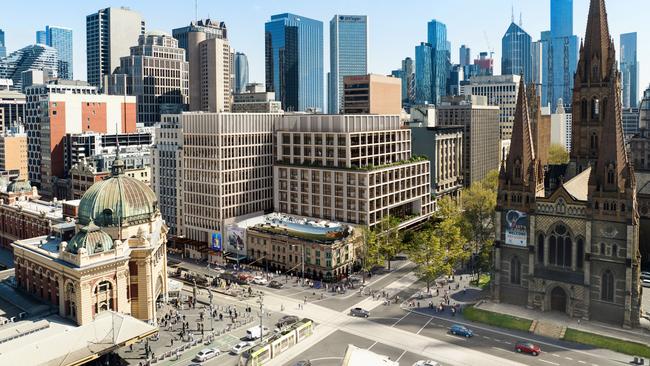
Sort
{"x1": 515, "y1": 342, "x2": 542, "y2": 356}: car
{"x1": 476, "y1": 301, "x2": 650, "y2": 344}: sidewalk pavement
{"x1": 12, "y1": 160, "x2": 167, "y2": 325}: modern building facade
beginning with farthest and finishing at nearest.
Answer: {"x1": 476, "y1": 301, "x2": 650, "y2": 344}: sidewalk pavement < {"x1": 12, "y1": 160, "x2": 167, "y2": 325}: modern building facade < {"x1": 515, "y1": 342, "x2": 542, "y2": 356}: car

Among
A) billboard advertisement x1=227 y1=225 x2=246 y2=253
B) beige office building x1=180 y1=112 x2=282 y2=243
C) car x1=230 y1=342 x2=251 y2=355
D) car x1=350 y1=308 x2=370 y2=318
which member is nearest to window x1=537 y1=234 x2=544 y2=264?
car x1=350 y1=308 x2=370 y2=318

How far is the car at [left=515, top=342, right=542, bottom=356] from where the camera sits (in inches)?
3327

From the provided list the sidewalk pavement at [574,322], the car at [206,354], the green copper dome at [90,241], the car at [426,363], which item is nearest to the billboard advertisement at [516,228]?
the sidewalk pavement at [574,322]

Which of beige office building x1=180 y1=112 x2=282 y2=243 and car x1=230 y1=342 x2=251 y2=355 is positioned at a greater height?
beige office building x1=180 y1=112 x2=282 y2=243

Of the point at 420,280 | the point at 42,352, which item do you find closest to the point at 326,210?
the point at 420,280

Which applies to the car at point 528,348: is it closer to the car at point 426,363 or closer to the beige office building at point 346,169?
the car at point 426,363

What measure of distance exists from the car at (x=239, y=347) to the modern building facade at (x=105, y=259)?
55.0 ft

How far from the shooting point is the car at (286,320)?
95.7 metres

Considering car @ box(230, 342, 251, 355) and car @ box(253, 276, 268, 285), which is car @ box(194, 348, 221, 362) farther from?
car @ box(253, 276, 268, 285)

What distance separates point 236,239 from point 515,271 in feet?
216

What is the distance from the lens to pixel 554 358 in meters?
83.2

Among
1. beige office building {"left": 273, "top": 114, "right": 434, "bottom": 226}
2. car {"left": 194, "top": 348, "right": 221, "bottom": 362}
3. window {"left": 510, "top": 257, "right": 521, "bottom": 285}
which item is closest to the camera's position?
car {"left": 194, "top": 348, "right": 221, "bottom": 362}

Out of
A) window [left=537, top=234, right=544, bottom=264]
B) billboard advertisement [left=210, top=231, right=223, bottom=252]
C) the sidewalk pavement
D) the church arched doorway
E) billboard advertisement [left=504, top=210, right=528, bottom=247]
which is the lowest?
the sidewalk pavement

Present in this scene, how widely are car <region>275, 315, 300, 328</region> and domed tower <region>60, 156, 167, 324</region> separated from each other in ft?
68.3
